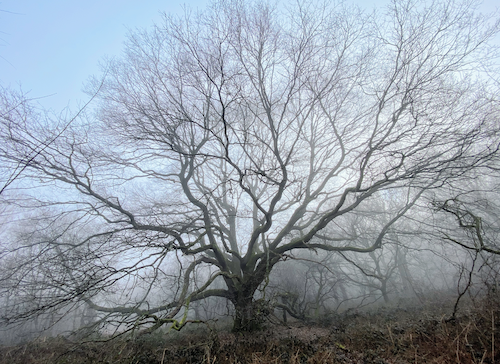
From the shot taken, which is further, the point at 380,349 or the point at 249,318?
the point at 249,318

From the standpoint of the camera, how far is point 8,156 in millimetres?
5277

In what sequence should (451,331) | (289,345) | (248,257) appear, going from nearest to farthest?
(451,331)
(289,345)
(248,257)

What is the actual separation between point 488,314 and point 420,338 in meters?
1.10

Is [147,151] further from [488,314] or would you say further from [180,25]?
[488,314]

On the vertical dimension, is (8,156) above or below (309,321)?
above

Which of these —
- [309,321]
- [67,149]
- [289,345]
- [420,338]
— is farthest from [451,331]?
[67,149]

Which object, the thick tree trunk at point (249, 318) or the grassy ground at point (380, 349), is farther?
the thick tree trunk at point (249, 318)

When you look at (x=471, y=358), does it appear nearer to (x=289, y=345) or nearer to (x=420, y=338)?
(x=420, y=338)

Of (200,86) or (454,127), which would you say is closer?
(454,127)

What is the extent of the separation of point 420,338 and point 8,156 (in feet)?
29.4

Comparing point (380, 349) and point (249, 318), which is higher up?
point (249, 318)

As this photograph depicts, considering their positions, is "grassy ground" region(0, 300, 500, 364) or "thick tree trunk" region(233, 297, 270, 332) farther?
"thick tree trunk" region(233, 297, 270, 332)

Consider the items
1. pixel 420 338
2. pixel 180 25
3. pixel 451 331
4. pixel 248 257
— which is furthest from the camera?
pixel 248 257


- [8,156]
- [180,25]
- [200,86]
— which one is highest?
[180,25]
